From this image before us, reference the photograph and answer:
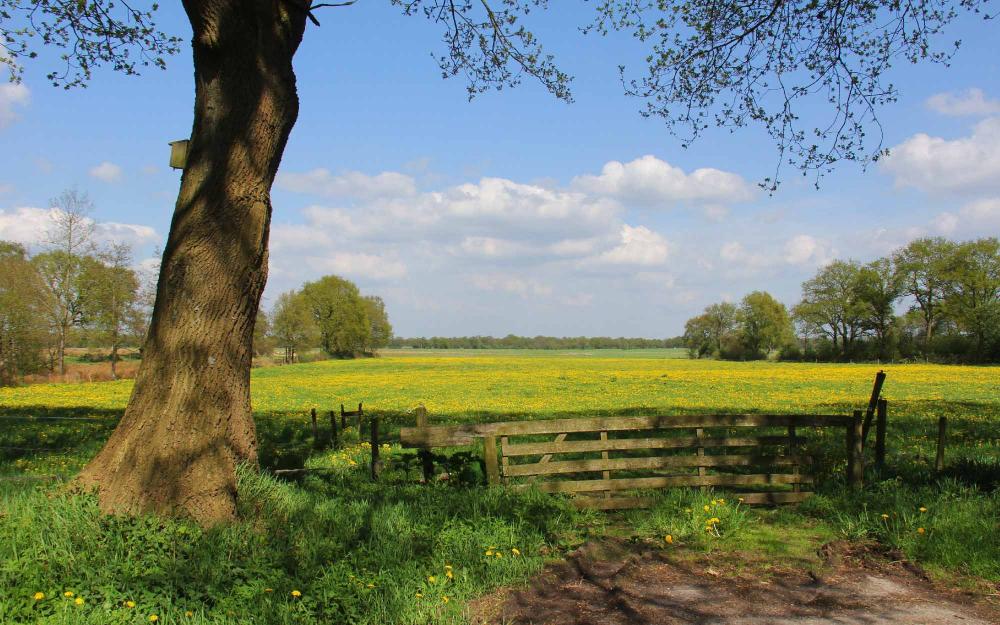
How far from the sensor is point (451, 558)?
5.94 metres

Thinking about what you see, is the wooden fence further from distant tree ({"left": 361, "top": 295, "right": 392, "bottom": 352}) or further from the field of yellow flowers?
distant tree ({"left": 361, "top": 295, "right": 392, "bottom": 352})

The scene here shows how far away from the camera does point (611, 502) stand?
853 centimetres

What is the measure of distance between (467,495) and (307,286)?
10281 cm

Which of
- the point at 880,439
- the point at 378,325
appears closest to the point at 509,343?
the point at 378,325

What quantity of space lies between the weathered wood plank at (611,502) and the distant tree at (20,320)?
4543 cm

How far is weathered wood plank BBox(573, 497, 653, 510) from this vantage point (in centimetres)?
838

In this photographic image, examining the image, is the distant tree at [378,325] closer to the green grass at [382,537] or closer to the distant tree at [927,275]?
the distant tree at [927,275]

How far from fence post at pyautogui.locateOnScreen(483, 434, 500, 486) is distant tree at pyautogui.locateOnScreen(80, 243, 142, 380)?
4864cm

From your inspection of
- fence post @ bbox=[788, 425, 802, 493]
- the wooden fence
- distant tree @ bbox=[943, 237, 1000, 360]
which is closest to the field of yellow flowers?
the wooden fence

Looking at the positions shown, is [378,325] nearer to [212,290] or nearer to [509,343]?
[509,343]

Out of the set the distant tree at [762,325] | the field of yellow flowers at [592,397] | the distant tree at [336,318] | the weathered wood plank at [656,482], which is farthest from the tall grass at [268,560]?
the distant tree at [762,325]

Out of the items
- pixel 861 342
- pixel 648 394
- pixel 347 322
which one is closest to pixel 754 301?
pixel 861 342

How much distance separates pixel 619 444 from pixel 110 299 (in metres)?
51.9

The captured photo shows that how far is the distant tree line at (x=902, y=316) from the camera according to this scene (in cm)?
7000
